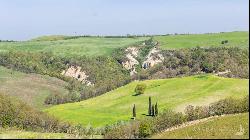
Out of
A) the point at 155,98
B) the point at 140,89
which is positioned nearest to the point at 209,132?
the point at 155,98

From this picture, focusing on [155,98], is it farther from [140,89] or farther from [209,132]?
[209,132]

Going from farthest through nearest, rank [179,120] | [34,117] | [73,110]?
[73,110] < [34,117] < [179,120]

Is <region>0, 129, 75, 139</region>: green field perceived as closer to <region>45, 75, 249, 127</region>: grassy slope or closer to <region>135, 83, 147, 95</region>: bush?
<region>45, 75, 249, 127</region>: grassy slope

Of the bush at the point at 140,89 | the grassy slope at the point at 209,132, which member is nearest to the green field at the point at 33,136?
the grassy slope at the point at 209,132

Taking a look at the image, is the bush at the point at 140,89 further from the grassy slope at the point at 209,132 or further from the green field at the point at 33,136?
the green field at the point at 33,136

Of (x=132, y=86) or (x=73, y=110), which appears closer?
(x=73, y=110)

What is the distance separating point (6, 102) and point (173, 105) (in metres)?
50.6

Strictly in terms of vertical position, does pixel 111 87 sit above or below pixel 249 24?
below

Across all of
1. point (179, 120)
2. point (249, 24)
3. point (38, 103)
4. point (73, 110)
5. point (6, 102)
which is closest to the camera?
point (249, 24)

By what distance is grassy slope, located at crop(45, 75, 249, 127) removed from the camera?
411ft

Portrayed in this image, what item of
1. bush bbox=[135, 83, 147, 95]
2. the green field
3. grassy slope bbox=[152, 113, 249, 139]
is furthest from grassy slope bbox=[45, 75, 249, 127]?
grassy slope bbox=[152, 113, 249, 139]

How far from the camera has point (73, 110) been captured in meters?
137

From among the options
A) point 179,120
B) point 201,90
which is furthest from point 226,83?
point 179,120

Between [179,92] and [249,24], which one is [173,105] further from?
[249,24]
